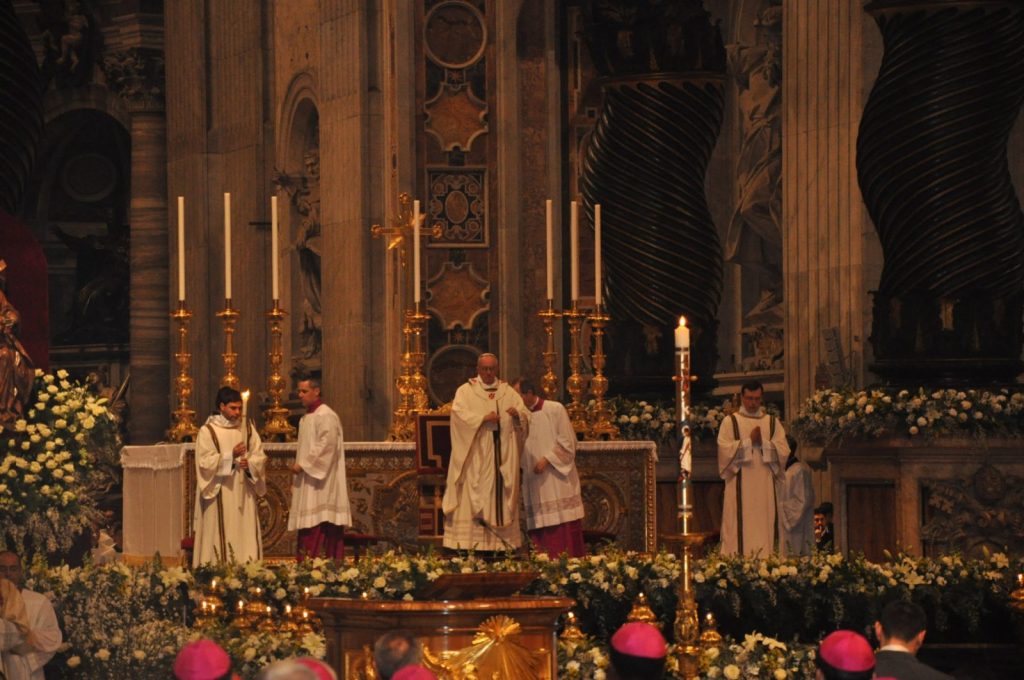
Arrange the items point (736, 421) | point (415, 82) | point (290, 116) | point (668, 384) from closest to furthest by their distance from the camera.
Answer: point (736, 421) < point (668, 384) < point (415, 82) < point (290, 116)

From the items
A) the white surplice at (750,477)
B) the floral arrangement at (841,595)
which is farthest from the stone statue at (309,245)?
the floral arrangement at (841,595)

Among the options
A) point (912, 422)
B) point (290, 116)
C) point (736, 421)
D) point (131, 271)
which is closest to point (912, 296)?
point (912, 422)

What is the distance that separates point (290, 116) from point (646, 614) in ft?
44.8

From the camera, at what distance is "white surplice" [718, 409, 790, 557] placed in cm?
1608

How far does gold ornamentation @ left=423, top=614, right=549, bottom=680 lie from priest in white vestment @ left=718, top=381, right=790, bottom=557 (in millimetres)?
6755

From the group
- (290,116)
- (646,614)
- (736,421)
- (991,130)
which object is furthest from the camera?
(290,116)

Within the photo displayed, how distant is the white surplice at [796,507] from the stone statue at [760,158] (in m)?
3.55

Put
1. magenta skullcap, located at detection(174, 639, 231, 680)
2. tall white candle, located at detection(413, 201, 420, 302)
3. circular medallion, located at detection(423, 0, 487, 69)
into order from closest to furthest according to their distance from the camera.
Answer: magenta skullcap, located at detection(174, 639, 231, 680) < tall white candle, located at detection(413, 201, 420, 302) < circular medallion, located at detection(423, 0, 487, 69)

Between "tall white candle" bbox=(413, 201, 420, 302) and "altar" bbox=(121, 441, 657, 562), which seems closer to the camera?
"tall white candle" bbox=(413, 201, 420, 302)

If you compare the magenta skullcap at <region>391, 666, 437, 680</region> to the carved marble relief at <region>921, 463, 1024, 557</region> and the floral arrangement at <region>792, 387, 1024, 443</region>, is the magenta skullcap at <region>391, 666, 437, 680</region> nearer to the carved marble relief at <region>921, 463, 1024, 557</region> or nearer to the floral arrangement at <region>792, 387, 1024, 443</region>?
the floral arrangement at <region>792, 387, 1024, 443</region>

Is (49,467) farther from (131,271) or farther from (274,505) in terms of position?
(131,271)

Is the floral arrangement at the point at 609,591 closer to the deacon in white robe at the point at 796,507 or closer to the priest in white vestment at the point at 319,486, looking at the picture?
the priest in white vestment at the point at 319,486

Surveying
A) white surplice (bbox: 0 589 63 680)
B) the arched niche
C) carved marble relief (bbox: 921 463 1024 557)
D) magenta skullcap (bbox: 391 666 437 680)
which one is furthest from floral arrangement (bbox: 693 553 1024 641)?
the arched niche

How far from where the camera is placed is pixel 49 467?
43.2ft
